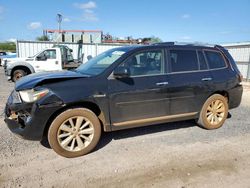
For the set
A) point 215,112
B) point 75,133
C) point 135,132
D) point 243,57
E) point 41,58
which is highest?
point 243,57

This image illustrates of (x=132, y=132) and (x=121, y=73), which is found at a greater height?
(x=121, y=73)

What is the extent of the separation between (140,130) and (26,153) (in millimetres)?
2290

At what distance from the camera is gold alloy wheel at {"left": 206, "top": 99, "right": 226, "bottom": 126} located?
5.20m

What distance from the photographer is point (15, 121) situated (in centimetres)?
378

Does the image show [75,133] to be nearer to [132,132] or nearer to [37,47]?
[132,132]

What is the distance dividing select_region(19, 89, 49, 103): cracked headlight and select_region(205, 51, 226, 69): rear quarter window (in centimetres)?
344

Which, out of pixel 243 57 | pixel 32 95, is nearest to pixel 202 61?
pixel 32 95

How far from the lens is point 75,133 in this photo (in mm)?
3885

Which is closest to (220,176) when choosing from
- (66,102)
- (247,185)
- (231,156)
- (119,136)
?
(247,185)

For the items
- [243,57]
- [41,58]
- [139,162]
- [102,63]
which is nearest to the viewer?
[139,162]

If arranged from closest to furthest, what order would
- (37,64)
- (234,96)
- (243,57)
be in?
1. (234,96)
2. (37,64)
3. (243,57)

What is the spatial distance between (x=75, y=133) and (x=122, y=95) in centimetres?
100

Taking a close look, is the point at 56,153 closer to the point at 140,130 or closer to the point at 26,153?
the point at 26,153

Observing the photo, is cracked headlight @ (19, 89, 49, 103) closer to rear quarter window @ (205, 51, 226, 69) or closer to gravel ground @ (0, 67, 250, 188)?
gravel ground @ (0, 67, 250, 188)
